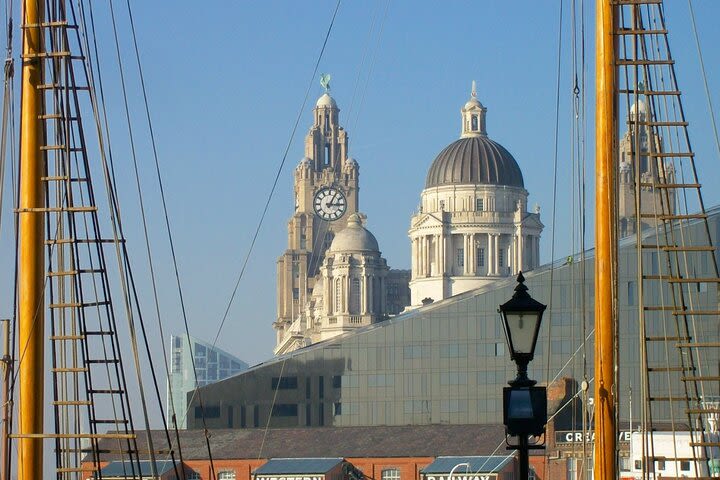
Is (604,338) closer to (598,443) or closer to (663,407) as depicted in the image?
(598,443)

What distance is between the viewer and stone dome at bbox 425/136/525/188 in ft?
606

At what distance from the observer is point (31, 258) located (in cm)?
2044

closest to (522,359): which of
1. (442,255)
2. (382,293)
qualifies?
(442,255)

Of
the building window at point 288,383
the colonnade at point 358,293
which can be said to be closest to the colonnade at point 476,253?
the colonnade at point 358,293

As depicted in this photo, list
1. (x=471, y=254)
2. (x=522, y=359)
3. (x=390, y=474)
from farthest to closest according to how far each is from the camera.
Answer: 1. (x=471, y=254)
2. (x=390, y=474)
3. (x=522, y=359)

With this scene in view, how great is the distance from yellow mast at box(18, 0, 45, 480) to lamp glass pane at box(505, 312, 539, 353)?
5.89m

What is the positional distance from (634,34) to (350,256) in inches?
6778

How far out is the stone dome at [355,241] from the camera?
196m

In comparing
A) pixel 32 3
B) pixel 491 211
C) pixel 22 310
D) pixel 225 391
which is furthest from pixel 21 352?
pixel 491 211

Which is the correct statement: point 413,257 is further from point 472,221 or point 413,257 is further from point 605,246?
point 605,246

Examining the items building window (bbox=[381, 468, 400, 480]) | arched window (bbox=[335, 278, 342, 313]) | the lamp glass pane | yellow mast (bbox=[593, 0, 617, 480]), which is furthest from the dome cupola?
the lamp glass pane

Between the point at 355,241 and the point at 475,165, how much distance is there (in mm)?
18060

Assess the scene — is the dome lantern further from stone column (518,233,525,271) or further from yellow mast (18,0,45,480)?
yellow mast (18,0,45,480)

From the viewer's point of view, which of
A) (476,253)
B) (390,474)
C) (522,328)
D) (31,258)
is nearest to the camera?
(522,328)
